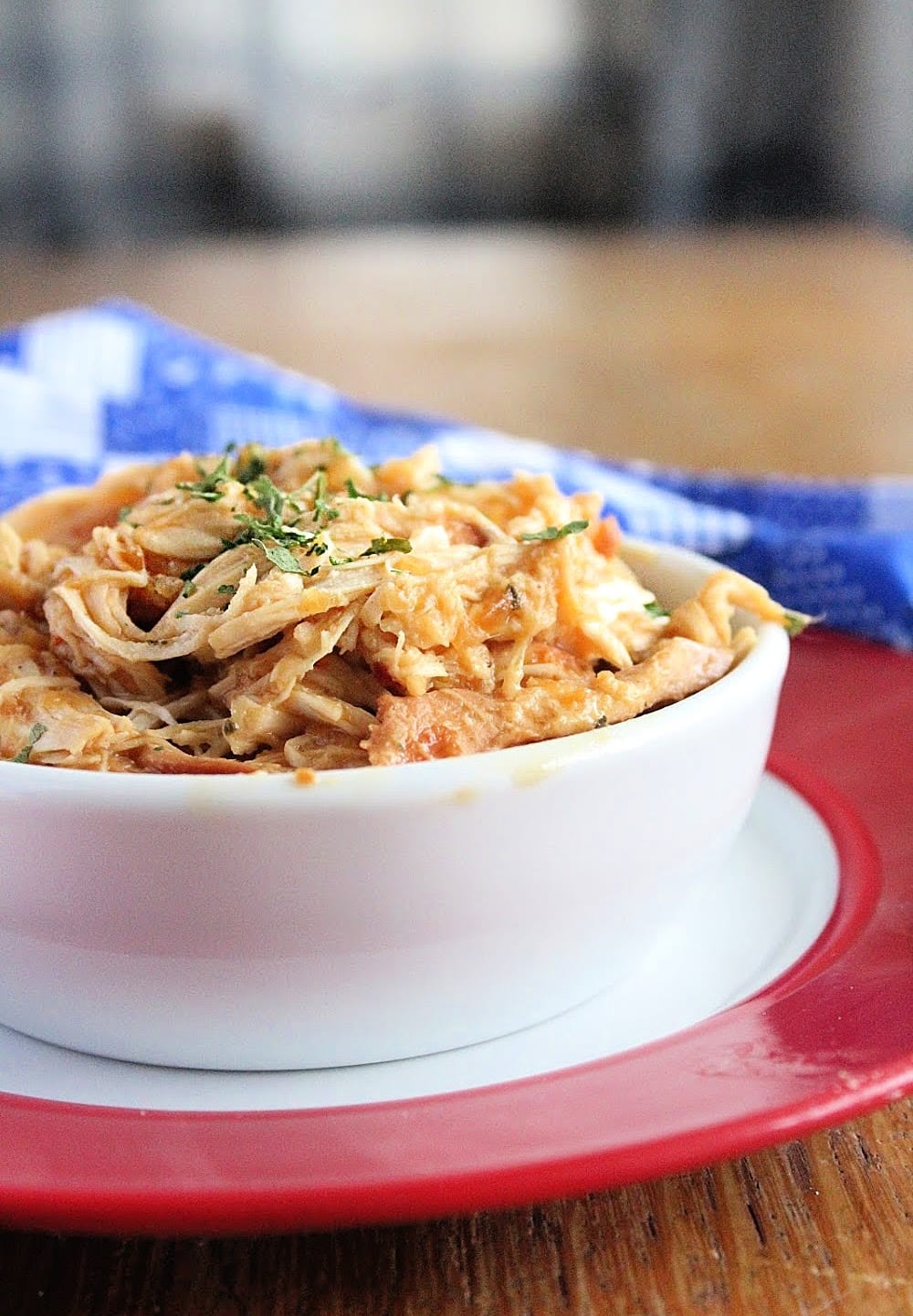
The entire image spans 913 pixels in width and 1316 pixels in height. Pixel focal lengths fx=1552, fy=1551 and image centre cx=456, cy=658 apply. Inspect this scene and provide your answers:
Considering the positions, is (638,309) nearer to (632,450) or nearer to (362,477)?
(632,450)

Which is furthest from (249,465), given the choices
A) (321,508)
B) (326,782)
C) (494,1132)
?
(494,1132)

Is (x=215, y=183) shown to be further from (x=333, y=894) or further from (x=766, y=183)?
(x=333, y=894)

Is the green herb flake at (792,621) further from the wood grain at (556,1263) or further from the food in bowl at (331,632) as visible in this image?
the wood grain at (556,1263)

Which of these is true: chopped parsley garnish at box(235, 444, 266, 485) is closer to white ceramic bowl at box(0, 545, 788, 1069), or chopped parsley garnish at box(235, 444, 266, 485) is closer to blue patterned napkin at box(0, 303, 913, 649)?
white ceramic bowl at box(0, 545, 788, 1069)

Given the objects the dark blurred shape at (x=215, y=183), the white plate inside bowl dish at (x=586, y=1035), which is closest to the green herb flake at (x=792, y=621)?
the white plate inside bowl dish at (x=586, y=1035)

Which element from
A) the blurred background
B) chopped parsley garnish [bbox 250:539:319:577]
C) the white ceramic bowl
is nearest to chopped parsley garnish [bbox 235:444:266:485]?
chopped parsley garnish [bbox 250:539:319:577]
